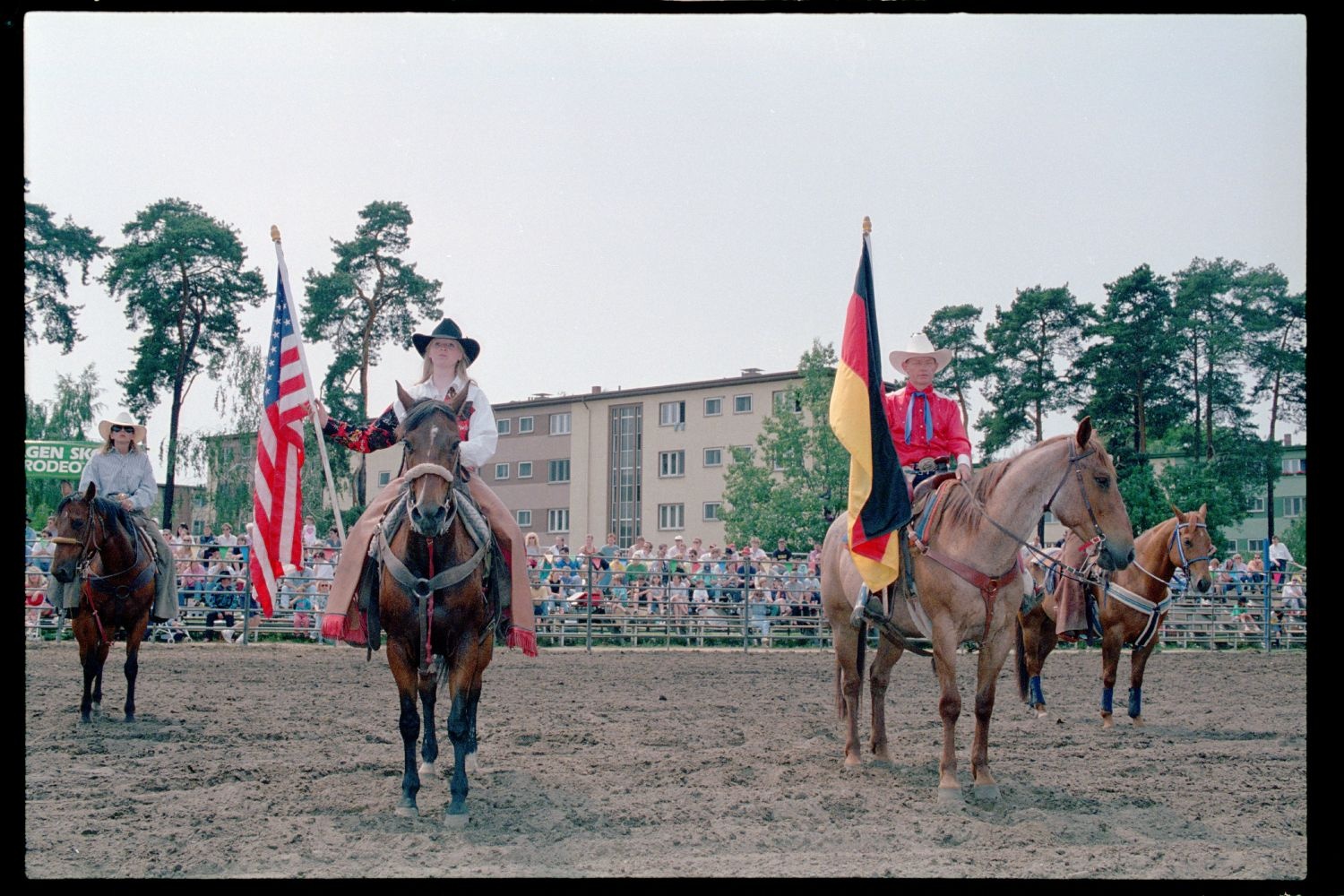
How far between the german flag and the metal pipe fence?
489 inches

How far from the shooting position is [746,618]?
21.5m

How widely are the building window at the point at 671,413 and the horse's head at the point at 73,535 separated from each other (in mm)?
49405

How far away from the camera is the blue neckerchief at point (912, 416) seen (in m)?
8.47

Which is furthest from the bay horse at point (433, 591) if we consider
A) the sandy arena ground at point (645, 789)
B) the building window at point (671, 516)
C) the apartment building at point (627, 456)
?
the building window at point (671, 516)

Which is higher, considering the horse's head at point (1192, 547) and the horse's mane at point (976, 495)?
the horse's mane at point (976, 495)

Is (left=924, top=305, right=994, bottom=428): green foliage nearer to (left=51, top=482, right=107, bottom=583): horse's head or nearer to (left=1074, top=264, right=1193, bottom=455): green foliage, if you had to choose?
(left=1074, top=264, right=1193, bottom=455): green foliage

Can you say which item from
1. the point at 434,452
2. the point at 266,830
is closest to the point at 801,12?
the point at 434,452

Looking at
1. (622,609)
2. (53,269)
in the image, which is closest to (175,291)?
(53,269)

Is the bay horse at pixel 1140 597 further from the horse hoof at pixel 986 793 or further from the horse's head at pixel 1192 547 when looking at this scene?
the horse hoof at pixel 986 793

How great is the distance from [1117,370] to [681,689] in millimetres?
32038

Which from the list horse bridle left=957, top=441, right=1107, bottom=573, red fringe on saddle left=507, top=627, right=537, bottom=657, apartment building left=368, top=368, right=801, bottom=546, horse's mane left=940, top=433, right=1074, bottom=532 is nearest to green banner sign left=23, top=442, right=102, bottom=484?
apartment building left=368, top=368, right=801, bottom=546

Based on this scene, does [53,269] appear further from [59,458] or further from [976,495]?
[976,495]
